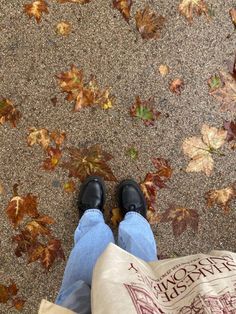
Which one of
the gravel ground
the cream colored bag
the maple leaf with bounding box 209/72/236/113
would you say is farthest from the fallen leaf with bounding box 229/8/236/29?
the cream colored bag

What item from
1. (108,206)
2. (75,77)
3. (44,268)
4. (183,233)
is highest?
(75,77)

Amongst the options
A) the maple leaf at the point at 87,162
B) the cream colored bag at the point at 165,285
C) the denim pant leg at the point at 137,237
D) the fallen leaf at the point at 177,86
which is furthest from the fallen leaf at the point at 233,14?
the cream colored bag at the point at 165,285

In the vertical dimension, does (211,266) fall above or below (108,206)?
above

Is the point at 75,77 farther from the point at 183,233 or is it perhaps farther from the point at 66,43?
the point at 183,233

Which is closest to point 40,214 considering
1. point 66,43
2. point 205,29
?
point 66,43

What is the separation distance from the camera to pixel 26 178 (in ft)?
5.85

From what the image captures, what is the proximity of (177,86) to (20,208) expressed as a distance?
2.62 ft

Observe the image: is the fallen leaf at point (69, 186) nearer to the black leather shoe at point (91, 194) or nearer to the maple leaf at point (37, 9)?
the black leather shoe at point (91, 194)

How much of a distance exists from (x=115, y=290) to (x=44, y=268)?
78 centimetres

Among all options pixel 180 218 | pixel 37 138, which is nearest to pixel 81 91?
pixel 37 138

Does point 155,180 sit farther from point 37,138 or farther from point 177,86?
point 37,138

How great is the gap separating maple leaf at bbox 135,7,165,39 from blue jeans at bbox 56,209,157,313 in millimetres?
726

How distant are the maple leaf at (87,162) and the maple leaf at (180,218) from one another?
0.93 feet

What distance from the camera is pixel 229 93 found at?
6.00 feet
